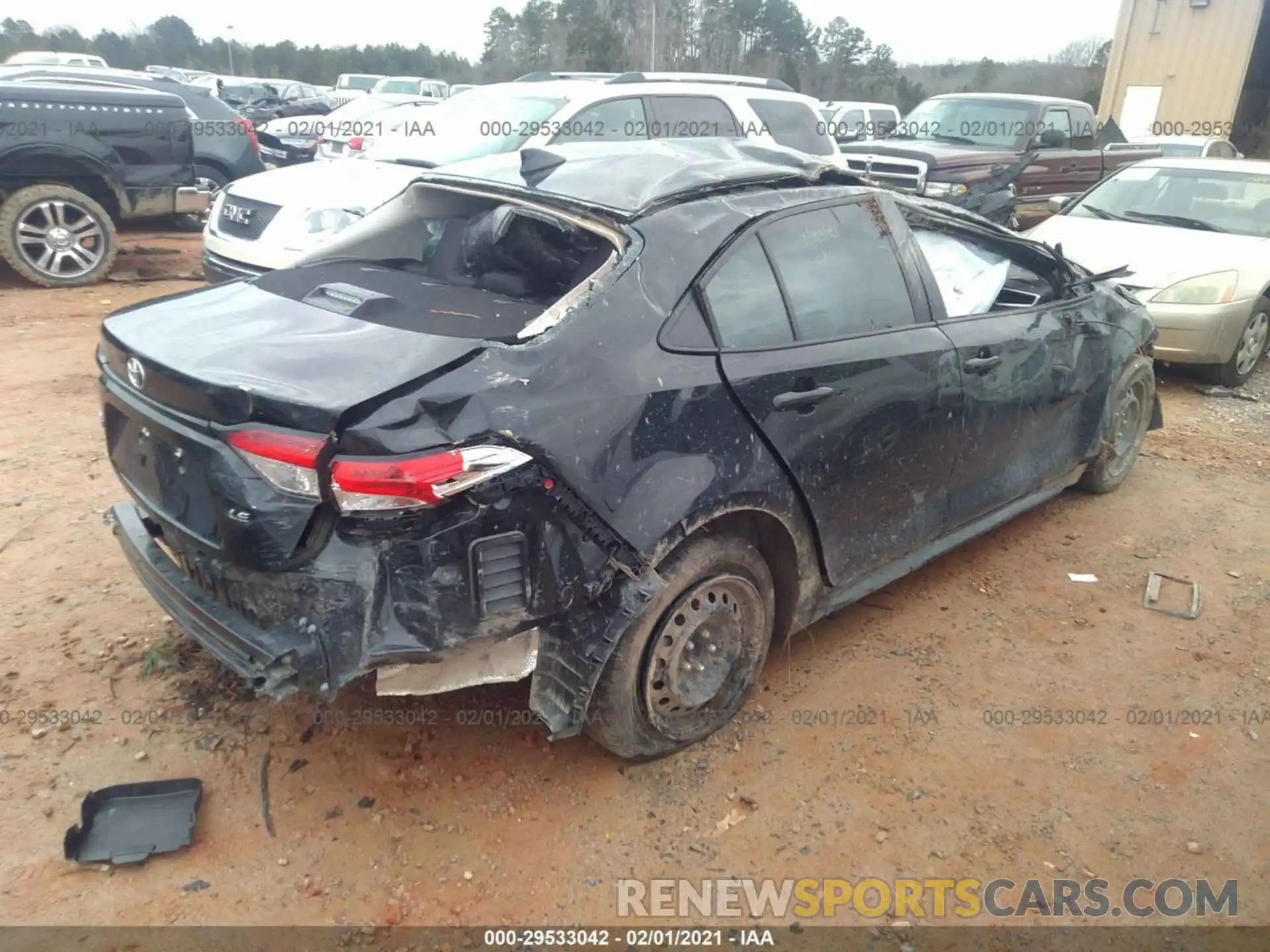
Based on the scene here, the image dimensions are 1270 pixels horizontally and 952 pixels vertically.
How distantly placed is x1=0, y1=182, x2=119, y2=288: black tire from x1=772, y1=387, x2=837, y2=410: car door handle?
8.22 metres

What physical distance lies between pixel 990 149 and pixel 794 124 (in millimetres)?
4146

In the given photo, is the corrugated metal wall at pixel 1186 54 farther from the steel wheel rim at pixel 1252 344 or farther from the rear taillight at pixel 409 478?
the rear taillight at pixel 409 478

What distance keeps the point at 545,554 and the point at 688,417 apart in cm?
59

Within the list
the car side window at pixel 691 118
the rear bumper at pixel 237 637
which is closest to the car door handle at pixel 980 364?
the rear bumper at pixel 237 637

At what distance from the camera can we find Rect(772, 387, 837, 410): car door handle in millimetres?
2830

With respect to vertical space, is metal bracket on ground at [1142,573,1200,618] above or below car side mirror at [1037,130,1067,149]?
below

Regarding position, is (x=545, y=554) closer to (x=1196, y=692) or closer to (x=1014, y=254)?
(x=1196, y=692)

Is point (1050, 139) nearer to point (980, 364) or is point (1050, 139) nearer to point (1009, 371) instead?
point (1009, 371)

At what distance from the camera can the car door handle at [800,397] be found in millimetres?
2830

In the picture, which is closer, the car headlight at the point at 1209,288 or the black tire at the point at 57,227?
the car headlight at the point at 1209,288

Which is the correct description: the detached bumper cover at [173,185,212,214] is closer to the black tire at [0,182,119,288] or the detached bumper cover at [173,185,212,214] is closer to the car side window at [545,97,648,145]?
the black tire at [0,182,119,288]

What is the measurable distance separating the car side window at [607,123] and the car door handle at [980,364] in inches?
158

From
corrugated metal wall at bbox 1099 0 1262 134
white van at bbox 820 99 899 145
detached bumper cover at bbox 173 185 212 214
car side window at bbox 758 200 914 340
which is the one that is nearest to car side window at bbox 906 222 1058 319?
car side window at bbox 758 200 914 340

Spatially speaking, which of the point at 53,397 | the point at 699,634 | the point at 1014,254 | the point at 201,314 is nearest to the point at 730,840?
the point at 699,634
